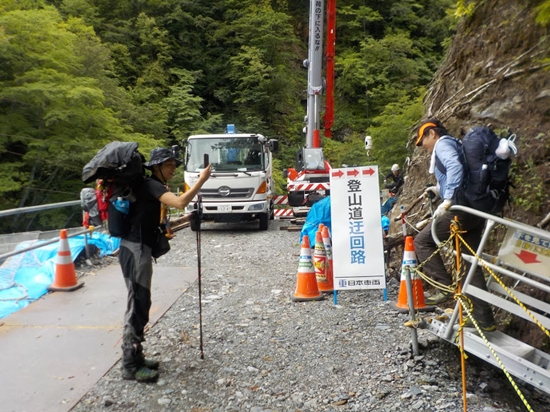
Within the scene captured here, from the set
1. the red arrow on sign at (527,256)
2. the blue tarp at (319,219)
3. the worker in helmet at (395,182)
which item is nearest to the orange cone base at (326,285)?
the blue tarp at (319,219)

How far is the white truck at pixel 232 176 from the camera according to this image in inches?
452

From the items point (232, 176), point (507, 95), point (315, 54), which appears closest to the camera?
point (507, 95)

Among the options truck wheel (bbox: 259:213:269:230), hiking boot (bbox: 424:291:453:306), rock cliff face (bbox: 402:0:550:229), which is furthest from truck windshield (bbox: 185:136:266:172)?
hiking boot (bbox: 424:291:453:306)

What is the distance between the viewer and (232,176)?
1148cm

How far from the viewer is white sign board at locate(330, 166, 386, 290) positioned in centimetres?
582

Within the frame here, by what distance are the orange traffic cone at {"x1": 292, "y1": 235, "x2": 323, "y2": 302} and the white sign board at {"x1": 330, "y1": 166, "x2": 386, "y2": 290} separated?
1.29 feet

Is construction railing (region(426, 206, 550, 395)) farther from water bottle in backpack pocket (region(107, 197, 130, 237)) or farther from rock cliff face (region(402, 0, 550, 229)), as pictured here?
water bottle in backpack pocket (region(107, 197, 130, 237))

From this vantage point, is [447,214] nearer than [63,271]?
Yes

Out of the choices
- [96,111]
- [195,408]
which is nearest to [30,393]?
[195,408]

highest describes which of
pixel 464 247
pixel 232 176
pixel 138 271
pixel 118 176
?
pixel 118 176

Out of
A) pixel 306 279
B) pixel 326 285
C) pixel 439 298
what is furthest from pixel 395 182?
pixel 439 298

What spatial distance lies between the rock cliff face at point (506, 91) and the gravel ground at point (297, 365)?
1964mm

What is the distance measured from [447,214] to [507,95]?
2.55 meters

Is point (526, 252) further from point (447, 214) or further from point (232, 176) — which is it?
point (232, 176)
